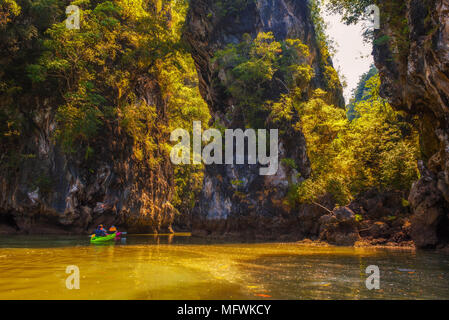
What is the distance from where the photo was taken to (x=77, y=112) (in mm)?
18375

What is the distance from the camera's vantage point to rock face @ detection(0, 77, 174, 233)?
711 inches

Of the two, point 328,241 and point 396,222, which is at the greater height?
point 396,222

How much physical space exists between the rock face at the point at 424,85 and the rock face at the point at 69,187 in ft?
56.1

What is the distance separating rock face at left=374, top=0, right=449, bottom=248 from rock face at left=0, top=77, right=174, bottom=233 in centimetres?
1709

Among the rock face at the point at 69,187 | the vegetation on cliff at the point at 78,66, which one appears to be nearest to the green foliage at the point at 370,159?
the vegetation on cliff at the point at 78,66

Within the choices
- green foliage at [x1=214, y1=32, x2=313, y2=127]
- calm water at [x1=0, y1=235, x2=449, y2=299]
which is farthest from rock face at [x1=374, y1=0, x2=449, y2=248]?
green foliage at [x1=214, y1=32, x2=313, y2=127]

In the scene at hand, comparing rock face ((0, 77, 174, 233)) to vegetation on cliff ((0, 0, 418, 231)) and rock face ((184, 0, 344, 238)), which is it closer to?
vegetation on cliff ((0, 0, 418, 231))

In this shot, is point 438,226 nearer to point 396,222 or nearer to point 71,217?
point 396,222

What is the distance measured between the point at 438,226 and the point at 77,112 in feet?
61.4

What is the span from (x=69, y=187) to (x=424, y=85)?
18.4m

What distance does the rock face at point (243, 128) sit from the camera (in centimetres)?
1889

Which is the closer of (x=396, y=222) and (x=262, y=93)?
(x=396, y=222)
